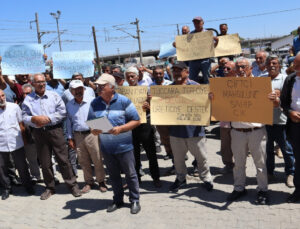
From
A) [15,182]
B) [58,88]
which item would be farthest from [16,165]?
[58,88]

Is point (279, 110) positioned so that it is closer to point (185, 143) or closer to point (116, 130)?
point (185, 143)

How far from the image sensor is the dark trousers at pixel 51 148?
5402mm

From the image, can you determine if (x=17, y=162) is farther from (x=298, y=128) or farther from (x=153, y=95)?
(x=298, y=128)

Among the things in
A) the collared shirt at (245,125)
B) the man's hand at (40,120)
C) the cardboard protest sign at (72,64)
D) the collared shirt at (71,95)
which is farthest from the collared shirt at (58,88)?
the collared shirt at (245,125)

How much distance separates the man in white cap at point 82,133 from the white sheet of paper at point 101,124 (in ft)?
4.45

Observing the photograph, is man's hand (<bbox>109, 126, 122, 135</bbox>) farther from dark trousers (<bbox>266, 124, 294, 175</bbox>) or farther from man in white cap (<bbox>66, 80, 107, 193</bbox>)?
dark trousers (<bbox>266, 124, 294, 175</bbox>)

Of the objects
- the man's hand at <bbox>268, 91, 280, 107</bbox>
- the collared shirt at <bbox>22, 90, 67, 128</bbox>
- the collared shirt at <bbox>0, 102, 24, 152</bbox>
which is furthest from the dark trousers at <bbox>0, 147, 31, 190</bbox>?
the man's hand at <bbox>268, 91, 280, 107</bbox>

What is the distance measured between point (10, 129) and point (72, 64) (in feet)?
7.51

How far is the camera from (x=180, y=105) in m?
4.91

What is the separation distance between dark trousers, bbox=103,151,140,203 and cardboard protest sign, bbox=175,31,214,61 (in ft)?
9.31

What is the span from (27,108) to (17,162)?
122 centimetres

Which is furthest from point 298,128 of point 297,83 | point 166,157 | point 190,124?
point 166,157

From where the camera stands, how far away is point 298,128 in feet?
14.0

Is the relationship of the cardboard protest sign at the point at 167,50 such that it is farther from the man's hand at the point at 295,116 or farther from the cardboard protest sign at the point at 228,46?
the man's hand at the point at 295,116
